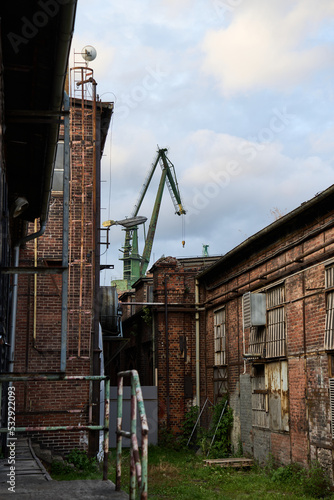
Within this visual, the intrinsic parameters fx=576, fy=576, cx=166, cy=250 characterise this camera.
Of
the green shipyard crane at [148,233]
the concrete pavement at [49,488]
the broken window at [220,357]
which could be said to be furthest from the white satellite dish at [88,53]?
the green shipyard crane at [148,233]

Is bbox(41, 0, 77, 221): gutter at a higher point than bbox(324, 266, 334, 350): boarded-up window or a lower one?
higher

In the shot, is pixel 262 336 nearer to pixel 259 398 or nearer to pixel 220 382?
pixel 259 398

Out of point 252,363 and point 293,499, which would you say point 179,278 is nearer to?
point 252,363

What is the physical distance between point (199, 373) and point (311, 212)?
9370mm

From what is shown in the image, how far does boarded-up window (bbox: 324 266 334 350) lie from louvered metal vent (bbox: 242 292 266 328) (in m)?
3.13

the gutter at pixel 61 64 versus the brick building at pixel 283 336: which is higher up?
the gutter at pixel 61 64

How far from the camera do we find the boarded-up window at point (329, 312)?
11.3 meters

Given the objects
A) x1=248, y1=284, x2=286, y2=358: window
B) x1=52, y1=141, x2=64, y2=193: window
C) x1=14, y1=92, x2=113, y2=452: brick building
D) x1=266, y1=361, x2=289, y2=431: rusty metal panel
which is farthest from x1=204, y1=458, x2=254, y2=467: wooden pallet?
x1=52, y1=141, x2=64, y2=193: window

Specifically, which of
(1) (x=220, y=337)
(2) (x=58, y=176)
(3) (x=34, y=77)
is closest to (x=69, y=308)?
(2) (x=58, y=176)

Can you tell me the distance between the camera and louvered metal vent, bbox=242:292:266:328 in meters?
14.5

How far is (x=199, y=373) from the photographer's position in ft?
65.5

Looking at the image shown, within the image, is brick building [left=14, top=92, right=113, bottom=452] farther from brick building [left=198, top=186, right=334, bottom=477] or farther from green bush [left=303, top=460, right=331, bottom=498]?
green bush [left=303, top=460, right=331, bottom=498]

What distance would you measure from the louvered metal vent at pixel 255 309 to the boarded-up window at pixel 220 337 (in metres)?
3.38

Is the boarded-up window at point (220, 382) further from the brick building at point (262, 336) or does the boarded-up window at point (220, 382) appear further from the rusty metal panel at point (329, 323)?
the rusty metal panel at point (329, 323)
